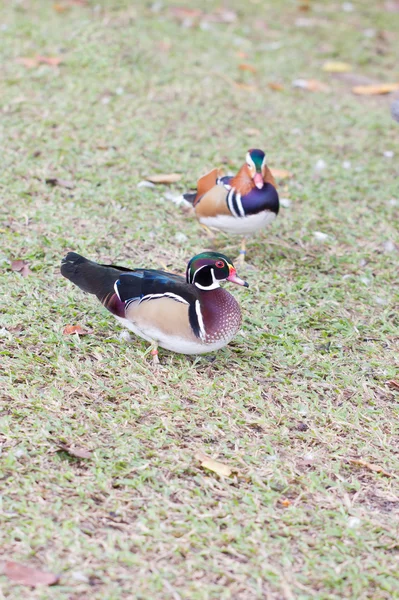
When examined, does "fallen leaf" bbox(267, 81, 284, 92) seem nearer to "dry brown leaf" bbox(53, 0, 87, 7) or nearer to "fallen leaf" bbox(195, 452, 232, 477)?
"dry brown leaf" bbox(53, 0, 87, 7)

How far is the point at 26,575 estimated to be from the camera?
6.77ft

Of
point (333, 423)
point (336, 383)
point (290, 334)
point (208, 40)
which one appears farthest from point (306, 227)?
point (208, 40)

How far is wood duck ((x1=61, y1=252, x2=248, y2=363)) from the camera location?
2896 millimetres

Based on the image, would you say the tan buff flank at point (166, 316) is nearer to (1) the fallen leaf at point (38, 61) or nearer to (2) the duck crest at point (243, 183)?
(2) the duck crest at point (243, 183)

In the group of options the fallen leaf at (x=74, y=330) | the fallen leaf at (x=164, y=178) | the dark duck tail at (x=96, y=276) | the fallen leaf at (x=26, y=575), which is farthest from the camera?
the fallen leaf at (x=164, y=178)

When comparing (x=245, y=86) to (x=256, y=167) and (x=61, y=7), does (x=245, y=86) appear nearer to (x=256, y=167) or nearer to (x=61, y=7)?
(x=61, y=7)

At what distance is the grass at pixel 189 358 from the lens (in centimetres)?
224

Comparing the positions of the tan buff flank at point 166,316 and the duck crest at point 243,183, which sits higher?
the duck crest at point 243,183

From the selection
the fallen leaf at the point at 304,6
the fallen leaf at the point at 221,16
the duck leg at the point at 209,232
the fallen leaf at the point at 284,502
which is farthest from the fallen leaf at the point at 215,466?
the fallen leaf at the point at 304,6

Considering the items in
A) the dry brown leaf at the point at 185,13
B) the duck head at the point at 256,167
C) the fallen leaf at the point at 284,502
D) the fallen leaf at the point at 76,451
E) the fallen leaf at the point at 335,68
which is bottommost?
the fallen leaf at the point at 284,502

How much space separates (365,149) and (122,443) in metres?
3.39

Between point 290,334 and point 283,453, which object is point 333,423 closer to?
point 283,453

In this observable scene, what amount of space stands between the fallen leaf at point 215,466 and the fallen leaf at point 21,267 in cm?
145

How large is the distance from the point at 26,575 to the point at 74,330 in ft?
4.22
